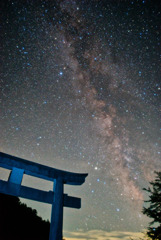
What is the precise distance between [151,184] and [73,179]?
774cm

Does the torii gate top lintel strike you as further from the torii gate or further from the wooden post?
the wooden post

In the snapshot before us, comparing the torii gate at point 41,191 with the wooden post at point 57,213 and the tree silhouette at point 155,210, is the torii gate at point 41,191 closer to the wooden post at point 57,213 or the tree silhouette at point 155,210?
the wooden post at point 57,213

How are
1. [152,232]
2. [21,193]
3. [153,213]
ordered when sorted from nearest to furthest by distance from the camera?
[21,193]
[152,232]
[153,213]

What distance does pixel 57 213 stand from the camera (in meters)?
4.14

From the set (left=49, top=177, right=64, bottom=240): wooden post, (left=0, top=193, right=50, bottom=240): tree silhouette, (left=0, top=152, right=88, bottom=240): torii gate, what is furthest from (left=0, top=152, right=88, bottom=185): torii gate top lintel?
(left=0, top=193, right=50, bottom=240): tree silhouette

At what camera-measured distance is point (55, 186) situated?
15.1 ft

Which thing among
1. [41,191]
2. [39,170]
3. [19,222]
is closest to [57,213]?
[41,191]

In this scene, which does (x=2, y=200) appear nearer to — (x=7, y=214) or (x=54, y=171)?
(x=7, y=214)

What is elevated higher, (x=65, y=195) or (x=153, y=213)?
(x=153, y=213)

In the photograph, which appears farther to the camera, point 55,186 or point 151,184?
point 151,184

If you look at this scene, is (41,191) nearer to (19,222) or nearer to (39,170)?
(39,170)

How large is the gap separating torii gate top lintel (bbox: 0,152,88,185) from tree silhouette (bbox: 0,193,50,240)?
3154 mm

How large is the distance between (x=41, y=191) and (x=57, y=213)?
2.46 feet

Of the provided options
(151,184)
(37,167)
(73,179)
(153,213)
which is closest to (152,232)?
(153,213)
